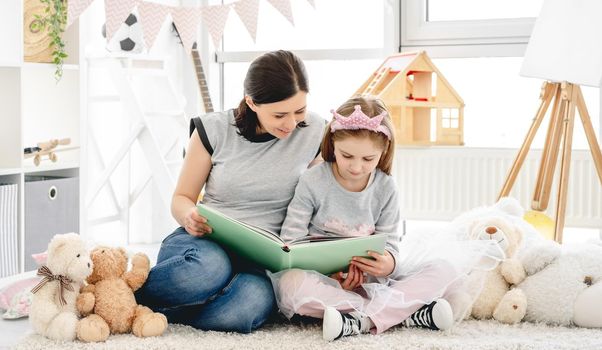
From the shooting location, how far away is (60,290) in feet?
5.61

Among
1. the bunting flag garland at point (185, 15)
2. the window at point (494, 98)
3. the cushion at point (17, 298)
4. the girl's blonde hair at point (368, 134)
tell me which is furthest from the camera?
the window at point (494, 98)

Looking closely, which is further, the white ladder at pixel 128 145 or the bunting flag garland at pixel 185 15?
the white ladder at pixel 128 145

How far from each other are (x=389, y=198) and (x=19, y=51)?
1.55m

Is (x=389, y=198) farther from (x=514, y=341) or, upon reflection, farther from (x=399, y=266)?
(x=514, y=341)

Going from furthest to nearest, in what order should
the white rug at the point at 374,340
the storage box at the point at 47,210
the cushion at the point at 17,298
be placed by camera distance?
1. the storage box at the point at 47,210
2. the cushion at the point at 17,298
3. the white rug at the point at 374,340

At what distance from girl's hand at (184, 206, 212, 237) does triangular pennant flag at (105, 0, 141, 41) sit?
0.73 meters

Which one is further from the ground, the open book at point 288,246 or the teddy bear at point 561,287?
the open book at point 288,246

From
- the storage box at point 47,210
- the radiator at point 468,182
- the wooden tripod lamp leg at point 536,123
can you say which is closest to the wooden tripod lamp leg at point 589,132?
the wooden tripod lamp leg at point 536,123

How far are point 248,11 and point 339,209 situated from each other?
0.86 meters

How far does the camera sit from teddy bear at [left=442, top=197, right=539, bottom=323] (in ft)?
6.04

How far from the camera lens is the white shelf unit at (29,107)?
2.77m

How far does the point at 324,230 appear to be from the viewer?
1.90m

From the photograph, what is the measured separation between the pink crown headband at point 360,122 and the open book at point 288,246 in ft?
0.82

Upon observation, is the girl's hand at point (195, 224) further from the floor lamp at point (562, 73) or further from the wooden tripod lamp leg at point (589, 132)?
the wooden tripod lamp leg at point (589, 132)
